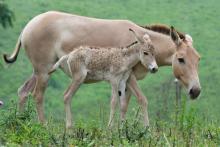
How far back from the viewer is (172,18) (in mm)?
39719

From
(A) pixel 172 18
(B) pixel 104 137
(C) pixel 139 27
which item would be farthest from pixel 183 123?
(A) pixel 172 18

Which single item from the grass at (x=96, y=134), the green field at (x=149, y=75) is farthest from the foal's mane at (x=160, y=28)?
the green field at (x=149, y=75)

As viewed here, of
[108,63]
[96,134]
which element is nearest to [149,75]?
[108,63]

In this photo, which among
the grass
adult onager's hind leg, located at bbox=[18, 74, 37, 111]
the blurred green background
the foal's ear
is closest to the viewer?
the grass

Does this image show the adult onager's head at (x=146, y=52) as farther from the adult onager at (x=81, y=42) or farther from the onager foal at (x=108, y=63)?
the adult onager at (x=81, y=42)

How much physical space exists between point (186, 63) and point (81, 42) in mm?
1949

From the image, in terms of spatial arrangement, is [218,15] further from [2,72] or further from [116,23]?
[116,23]

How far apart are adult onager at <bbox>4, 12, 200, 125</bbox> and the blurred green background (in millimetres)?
13914

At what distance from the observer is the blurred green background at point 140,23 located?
101ft

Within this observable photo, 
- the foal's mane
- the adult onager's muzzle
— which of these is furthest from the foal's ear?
the adult onager's muzzle

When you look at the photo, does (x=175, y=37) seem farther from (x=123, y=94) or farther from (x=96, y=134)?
(x=96, y=134)

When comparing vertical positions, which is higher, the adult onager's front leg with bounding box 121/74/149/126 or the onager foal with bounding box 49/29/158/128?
the onager foal with bounding box 49/29/158/128

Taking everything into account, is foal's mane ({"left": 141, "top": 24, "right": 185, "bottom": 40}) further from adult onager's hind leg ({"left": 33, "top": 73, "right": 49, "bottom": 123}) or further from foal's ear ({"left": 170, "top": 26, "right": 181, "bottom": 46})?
adult onager's hind leg ({"left": 33, "top": 73, "right": 49, "bottom": 123})

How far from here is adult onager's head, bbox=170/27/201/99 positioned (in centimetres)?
1298
